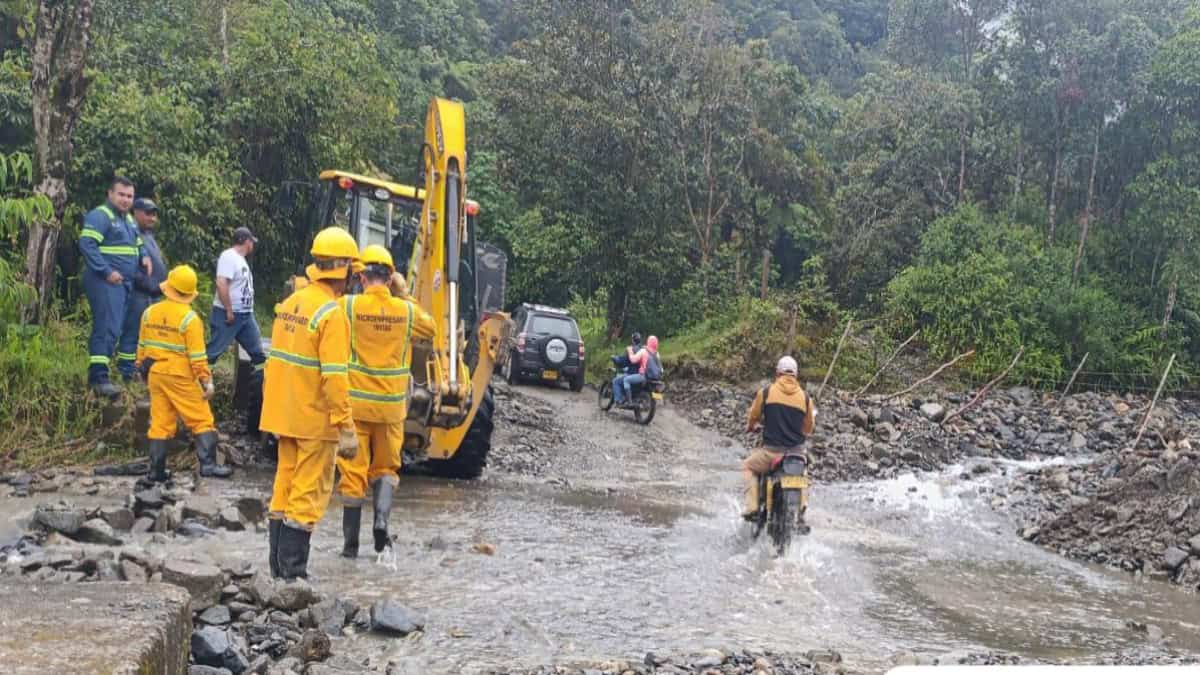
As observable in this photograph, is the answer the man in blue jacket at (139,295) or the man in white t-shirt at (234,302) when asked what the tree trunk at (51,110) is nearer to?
the man in blue jacket at (139,295)

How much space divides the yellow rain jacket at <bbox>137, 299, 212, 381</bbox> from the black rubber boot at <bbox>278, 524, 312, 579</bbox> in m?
3.00

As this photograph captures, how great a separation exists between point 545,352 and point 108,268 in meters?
13.4

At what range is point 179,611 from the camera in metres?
4.27

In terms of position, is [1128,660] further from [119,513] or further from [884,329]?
[884,329]

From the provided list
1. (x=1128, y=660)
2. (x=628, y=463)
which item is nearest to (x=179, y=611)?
(x=1128, y=660)

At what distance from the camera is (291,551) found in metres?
6.29

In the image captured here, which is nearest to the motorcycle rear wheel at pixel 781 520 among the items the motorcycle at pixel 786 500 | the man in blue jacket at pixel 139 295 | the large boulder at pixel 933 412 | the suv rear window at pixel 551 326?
the motorcycle at pixel 786 500

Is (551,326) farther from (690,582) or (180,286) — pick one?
(690,582)

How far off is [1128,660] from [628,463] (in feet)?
31.5

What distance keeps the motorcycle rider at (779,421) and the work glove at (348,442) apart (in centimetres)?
443

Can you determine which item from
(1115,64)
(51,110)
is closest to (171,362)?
(51,110)

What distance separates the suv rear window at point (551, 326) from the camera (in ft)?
76.3

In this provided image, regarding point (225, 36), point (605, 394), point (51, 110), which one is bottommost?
point (605, 394)

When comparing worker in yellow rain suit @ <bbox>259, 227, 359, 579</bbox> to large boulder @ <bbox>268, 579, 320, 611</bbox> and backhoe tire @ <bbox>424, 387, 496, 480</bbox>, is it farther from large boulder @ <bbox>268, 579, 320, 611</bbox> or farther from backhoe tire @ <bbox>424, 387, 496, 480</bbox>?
backhoe tire @ <bbox>424, 387, 496, 480</bbox>
